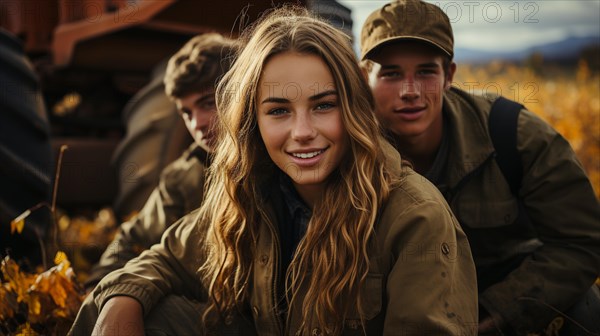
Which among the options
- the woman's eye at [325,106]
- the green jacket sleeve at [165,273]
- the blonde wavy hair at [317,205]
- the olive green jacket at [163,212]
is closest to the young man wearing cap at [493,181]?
the blonde wavy hair at [317,205]

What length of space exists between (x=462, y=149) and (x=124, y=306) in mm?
1364

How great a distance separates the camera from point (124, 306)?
2.37 meters

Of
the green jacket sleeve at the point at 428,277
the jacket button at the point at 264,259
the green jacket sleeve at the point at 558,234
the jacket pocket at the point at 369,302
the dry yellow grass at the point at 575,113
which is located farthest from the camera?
the dry yellow grass at the point at 575,113

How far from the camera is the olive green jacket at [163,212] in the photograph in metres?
3.39

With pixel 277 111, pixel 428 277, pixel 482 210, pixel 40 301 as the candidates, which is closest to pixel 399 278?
pixel 428 277

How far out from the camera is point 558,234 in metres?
2.68

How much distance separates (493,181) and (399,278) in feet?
2.83

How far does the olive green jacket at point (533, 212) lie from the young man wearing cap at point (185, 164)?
1181 mm

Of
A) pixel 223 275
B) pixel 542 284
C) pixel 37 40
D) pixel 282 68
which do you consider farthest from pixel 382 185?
pixel 37 40

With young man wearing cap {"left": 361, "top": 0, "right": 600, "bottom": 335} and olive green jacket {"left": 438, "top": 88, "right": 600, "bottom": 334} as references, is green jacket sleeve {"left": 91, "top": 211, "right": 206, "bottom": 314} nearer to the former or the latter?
young man wearing cap {"left": 361, "top": 0, "right": 600, "bottom": 335}

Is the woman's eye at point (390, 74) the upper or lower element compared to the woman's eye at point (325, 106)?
upper

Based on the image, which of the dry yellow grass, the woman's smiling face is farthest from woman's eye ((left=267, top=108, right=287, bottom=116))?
the dry yellow grass

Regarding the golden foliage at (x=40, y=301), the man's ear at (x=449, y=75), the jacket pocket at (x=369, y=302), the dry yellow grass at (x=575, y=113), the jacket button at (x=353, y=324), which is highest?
the man's ear at (x=449, y=75)

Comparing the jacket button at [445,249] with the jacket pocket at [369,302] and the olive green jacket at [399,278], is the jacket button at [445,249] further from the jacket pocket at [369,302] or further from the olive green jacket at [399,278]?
the jacket pocket at [369,302]
